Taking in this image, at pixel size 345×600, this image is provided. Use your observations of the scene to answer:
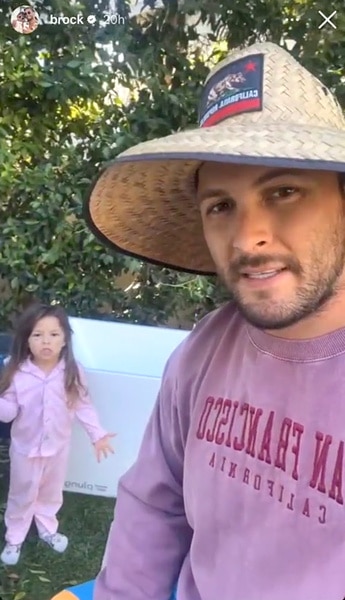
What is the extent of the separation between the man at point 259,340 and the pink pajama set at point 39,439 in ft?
2.08

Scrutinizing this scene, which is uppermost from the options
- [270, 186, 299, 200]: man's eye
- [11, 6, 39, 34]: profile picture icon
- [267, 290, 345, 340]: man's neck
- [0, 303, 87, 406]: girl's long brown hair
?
[11, 6, 39, 34]: profile picture icon

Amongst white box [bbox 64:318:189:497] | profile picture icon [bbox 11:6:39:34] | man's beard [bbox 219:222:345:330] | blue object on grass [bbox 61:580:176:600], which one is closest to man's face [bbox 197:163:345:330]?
man's beard [bbox 219:222:345:330]

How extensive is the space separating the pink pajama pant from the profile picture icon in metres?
0.82

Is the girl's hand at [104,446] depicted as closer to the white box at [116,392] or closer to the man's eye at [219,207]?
the white box at [116,392]

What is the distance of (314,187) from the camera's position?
65 centimetres

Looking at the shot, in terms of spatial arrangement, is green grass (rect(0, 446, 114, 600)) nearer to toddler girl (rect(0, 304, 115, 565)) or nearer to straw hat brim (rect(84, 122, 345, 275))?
toddler girl (rect(0, 304, 115, 565))

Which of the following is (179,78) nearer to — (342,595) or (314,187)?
(314,187)

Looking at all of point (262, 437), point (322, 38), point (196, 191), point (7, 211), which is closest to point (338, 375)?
point (262, 437)

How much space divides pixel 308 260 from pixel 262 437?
176mm

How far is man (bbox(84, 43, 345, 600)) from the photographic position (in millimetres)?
637

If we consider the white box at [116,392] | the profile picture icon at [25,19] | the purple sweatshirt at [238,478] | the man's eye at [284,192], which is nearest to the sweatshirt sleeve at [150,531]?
the purple sweatshirt at [238,478]

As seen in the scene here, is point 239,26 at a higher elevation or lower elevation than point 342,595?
higher

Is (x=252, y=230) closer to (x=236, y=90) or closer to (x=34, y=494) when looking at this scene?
(x=236, y=90)

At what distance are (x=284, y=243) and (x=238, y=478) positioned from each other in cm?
23
